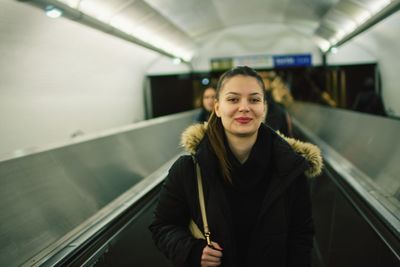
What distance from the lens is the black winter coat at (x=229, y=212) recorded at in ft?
6.25

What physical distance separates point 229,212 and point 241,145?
14.2 inches

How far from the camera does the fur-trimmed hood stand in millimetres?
2068

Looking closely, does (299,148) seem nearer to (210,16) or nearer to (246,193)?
(246,193)

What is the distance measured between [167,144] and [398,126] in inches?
171

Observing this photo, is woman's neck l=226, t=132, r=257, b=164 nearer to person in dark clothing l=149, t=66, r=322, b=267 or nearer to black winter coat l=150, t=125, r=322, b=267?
person in dark clothing l=149, t=66, r=322, b=267

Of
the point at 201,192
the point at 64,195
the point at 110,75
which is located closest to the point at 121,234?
the point at 64,195

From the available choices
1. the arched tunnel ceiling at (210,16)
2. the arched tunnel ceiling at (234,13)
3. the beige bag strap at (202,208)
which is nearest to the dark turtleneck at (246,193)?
the beige bag strap at (202,208)

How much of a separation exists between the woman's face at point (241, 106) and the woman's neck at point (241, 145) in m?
0.03

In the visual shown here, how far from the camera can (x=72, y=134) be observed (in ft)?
33.5

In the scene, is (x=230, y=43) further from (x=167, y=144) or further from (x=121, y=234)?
(x=121, y=234)

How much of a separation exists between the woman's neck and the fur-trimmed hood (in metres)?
0.17

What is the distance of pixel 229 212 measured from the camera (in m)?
1.90

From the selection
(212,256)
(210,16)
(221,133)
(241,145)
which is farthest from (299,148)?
(210,16)

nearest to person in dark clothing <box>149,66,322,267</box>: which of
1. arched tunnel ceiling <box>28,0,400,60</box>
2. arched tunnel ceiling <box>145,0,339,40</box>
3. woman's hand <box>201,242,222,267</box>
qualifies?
woman's hand <box>201,242,222,267</box>
